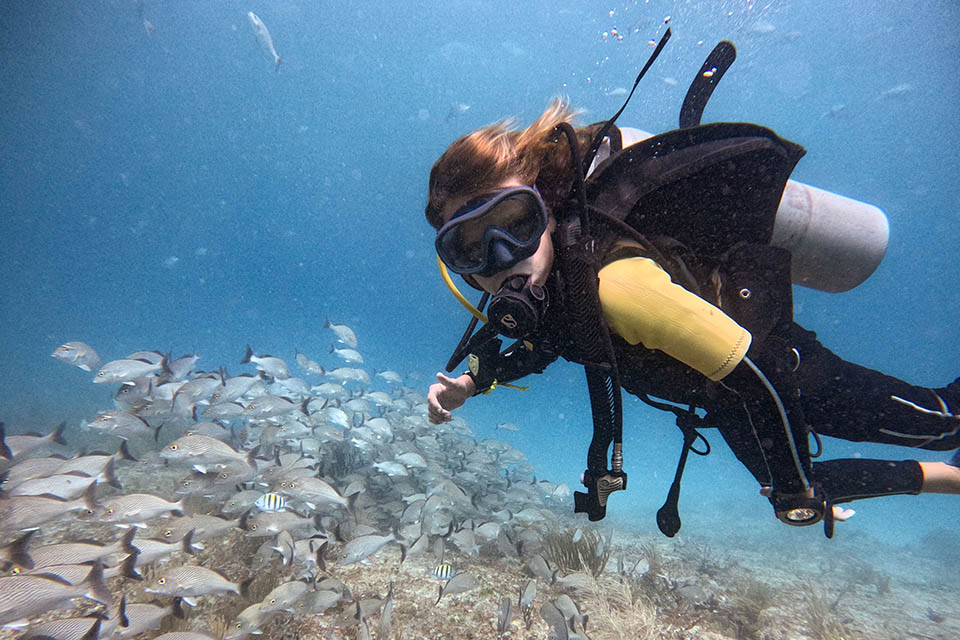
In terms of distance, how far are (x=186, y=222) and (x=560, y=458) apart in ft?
353

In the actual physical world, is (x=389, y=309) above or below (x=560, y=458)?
above

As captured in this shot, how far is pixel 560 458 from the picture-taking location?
4509 centimetres

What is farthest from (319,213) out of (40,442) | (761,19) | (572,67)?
(40,442)

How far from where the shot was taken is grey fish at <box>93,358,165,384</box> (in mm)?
5820

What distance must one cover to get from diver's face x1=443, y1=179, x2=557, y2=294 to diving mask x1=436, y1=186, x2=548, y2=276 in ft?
0.16

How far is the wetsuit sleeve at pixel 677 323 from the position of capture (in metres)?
1.55

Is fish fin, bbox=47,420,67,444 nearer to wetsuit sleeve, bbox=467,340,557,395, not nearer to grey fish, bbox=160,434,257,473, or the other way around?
grey fish, bbox=160,434,257,473

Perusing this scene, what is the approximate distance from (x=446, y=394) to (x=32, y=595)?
10.2ft

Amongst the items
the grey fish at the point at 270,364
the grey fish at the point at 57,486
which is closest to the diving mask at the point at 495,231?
the grey fish at the point at 57,486

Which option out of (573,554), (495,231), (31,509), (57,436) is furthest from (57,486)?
(573,554)

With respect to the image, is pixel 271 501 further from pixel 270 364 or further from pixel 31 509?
pixel 270 364

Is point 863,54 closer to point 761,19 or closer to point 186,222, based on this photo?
point 761,19

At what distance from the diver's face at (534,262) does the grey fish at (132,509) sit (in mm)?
4052

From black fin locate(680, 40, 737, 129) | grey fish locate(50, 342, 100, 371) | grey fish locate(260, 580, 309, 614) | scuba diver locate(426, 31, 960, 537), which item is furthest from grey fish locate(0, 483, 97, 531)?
black fin locate(680, 40, 737, 129)
